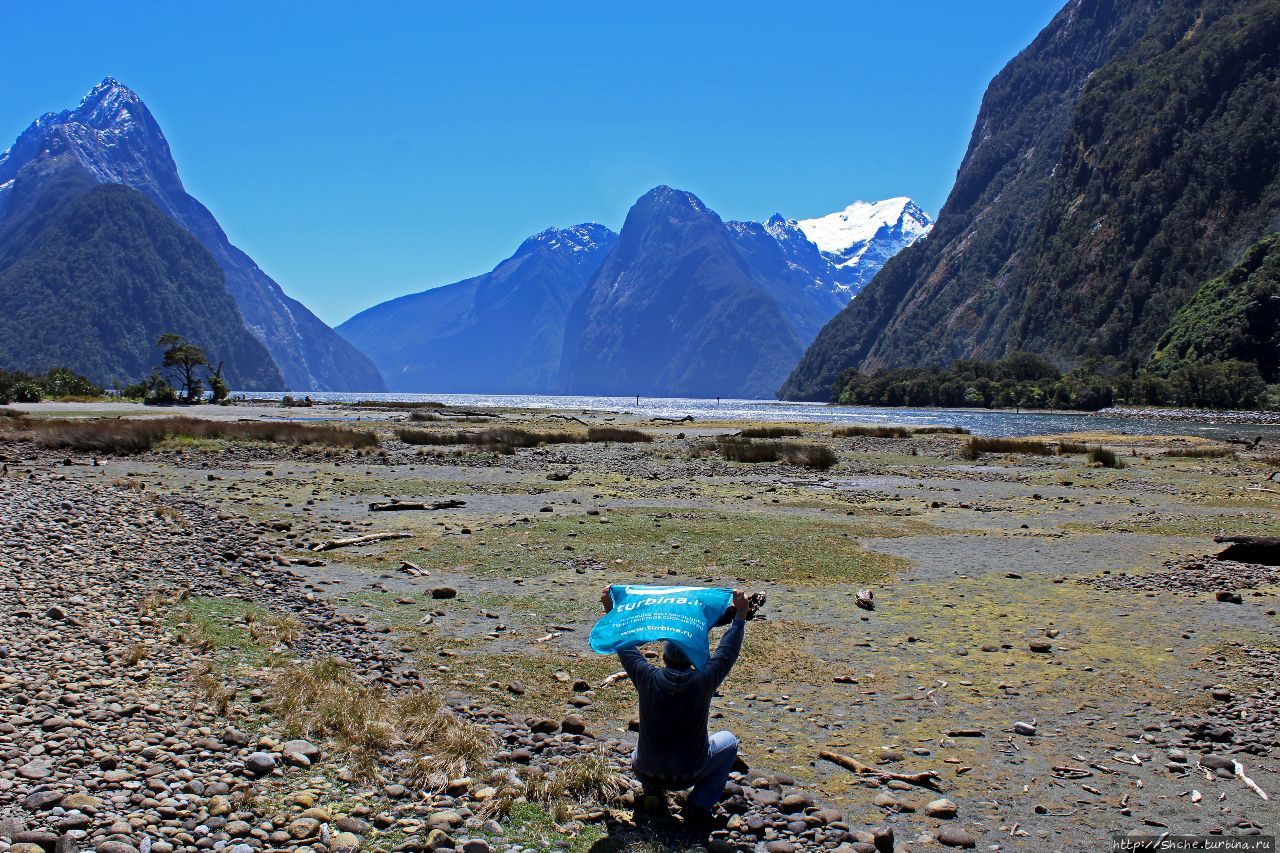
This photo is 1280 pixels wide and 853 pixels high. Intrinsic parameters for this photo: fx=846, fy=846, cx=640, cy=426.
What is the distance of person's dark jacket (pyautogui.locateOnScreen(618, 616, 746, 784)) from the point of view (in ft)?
19.9

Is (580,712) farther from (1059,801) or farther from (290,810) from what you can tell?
(1059,801)

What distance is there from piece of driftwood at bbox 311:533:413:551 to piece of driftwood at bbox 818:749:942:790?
12159 mm

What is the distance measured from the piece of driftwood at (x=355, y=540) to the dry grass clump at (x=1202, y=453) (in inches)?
1772

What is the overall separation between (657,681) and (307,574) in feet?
33.0

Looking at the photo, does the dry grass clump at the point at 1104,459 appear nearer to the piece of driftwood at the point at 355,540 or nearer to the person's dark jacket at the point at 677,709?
the piece of driftwood at the point at 355,540

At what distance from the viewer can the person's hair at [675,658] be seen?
6035 mm

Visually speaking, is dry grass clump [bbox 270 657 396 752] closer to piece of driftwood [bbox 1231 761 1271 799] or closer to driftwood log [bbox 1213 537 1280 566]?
piece of driftwood [bbox 1231 761 1271 799]

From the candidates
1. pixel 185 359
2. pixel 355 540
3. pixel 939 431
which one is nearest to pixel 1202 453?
pixel 939 431

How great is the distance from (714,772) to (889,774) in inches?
64.9

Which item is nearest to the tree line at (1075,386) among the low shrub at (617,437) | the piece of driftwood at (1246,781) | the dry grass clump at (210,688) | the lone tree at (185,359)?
the low shrub at (617,437)

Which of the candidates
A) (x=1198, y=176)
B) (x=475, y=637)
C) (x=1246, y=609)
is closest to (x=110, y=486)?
(x=475, y=637)

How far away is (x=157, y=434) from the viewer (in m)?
41.8

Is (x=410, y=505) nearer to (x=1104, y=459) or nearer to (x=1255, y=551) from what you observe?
(x=1255, y=551)

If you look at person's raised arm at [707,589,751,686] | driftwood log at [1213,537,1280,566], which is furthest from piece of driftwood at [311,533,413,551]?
driftwood log at [1213,537,1280,566]
